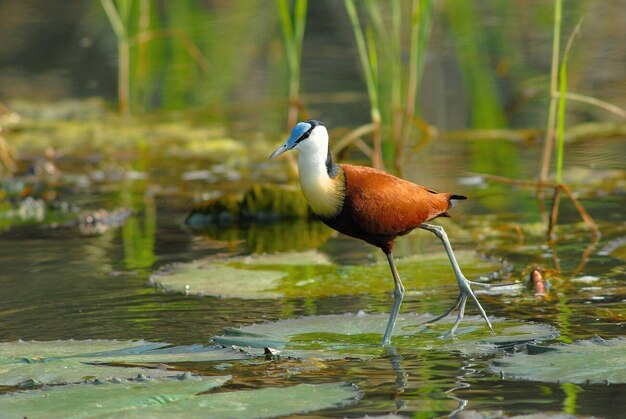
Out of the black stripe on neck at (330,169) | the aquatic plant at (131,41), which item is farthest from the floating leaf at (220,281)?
the aquatic plant at (131,41)

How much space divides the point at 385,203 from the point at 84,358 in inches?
55.6

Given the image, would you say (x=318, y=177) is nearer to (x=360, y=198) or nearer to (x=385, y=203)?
(x=360, y=198)

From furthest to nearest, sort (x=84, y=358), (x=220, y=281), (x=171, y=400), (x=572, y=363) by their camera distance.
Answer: (x=220, y=281)
(x=84, y=358)
(x=572, y=363)
(x=171, y=400)

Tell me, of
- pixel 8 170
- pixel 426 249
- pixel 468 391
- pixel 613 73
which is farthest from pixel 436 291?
pixel 613 73

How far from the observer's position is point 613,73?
42.1 feet

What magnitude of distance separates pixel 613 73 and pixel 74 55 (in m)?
7.10

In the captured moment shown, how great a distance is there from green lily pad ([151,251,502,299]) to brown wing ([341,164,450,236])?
0.91 metres

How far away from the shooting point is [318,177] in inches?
192

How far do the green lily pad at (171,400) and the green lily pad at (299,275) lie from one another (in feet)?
6.14

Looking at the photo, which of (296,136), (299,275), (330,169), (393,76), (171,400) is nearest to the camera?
(171,400)

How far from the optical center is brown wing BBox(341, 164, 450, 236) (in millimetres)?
4973

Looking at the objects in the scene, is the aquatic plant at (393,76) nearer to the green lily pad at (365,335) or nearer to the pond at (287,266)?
the pond at (287,266)

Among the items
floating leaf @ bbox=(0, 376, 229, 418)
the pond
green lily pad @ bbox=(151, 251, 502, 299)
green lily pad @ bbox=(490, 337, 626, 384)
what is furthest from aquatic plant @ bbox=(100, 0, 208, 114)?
green lily pad @ bbox=(490, 337, 626, 384)

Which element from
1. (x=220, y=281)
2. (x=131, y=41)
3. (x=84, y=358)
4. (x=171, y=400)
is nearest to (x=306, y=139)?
(x=84, y=358)
